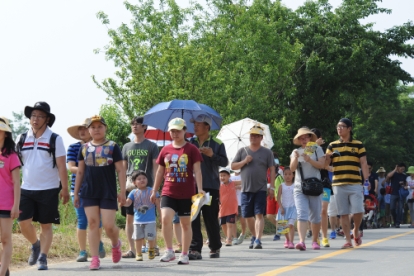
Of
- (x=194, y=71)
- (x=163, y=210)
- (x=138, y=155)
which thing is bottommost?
(x=163, y=210)

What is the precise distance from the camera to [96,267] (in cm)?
1067

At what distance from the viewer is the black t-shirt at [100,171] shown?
35.8 ft

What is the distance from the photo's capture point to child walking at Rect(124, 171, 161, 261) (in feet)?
41.7

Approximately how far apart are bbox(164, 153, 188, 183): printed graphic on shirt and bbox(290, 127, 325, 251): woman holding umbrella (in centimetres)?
292

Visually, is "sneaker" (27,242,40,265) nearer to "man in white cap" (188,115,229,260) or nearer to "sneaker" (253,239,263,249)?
"man in white cap" (188,115,229,260)

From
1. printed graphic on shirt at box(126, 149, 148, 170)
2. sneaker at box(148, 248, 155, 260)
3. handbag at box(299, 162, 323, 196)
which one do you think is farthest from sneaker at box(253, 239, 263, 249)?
printed graphic on shirt at box(126, 149, 148, 170)

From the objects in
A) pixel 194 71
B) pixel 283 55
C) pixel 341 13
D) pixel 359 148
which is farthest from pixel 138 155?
pixel 341 13

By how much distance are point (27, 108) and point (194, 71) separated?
1452 cm

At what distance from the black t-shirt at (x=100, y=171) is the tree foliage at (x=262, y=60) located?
44.2 ft

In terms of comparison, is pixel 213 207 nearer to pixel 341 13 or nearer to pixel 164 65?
pixel 164 65

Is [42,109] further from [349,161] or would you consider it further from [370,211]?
[370,211]

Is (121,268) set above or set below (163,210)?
below

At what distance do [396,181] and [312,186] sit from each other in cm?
1396

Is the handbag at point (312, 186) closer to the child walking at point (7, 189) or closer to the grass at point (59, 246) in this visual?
the grass at point (59, 246)
